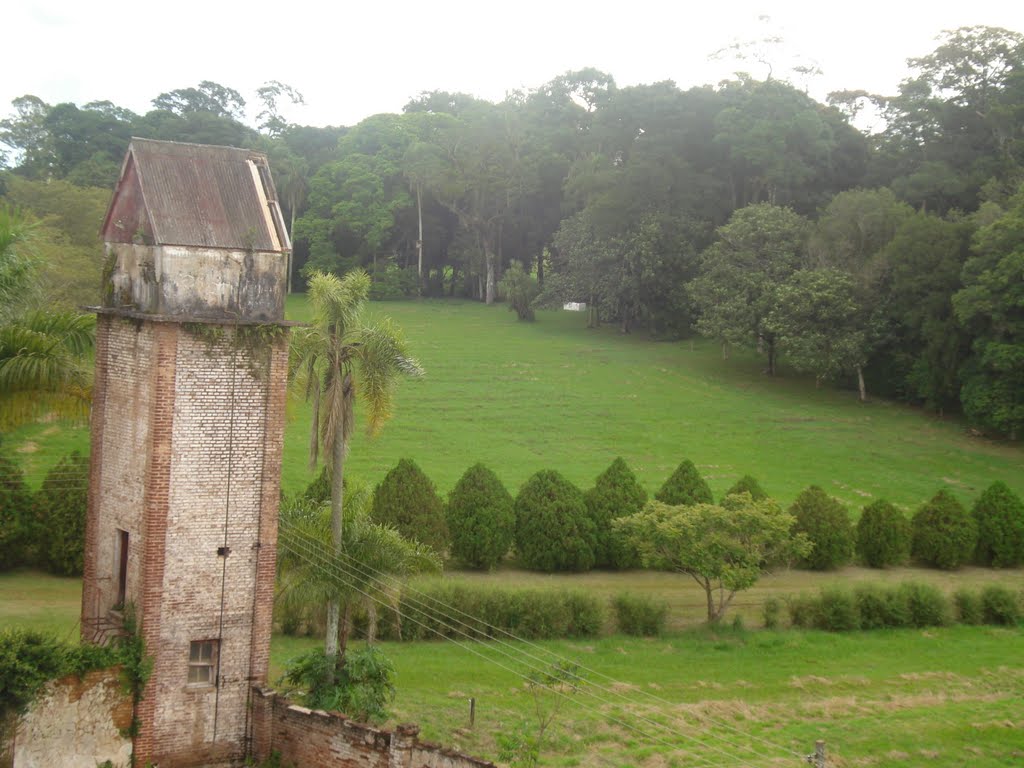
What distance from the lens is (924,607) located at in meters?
30.0

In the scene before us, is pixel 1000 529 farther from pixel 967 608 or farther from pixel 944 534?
pixel 967 608

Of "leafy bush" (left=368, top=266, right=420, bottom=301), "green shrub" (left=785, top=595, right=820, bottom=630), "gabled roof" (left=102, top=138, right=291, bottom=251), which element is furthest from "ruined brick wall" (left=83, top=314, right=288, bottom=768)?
"leafy bush" (left=368, top=266, right=420, bottom=301)

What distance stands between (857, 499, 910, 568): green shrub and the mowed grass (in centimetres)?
480

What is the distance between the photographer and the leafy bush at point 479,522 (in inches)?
1230

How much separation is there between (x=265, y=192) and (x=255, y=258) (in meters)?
1.36

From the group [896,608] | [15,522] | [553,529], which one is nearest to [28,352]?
[15,522]

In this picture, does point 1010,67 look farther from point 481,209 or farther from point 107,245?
point 107,245

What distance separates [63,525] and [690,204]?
4625 cm

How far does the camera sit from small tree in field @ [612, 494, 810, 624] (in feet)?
92.3

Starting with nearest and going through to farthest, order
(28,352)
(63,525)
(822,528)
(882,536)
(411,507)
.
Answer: (28,352), (63,525), (411,507), (822,528), (882,536)

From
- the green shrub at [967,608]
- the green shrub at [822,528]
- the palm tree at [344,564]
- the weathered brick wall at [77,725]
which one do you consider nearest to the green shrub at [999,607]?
the green shrub at [967,608]

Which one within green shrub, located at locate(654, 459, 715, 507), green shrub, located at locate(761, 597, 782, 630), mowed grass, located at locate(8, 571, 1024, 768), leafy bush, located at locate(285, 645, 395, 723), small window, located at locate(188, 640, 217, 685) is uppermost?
green shrub, located at locate(654, 459, 715, 507)

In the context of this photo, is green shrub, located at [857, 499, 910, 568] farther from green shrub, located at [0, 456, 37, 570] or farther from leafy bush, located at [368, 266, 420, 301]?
leafy bush, located at [368, 266, 420, 301]

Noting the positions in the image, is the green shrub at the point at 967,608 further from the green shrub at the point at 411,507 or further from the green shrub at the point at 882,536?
the green shrub at the point at 411,507
